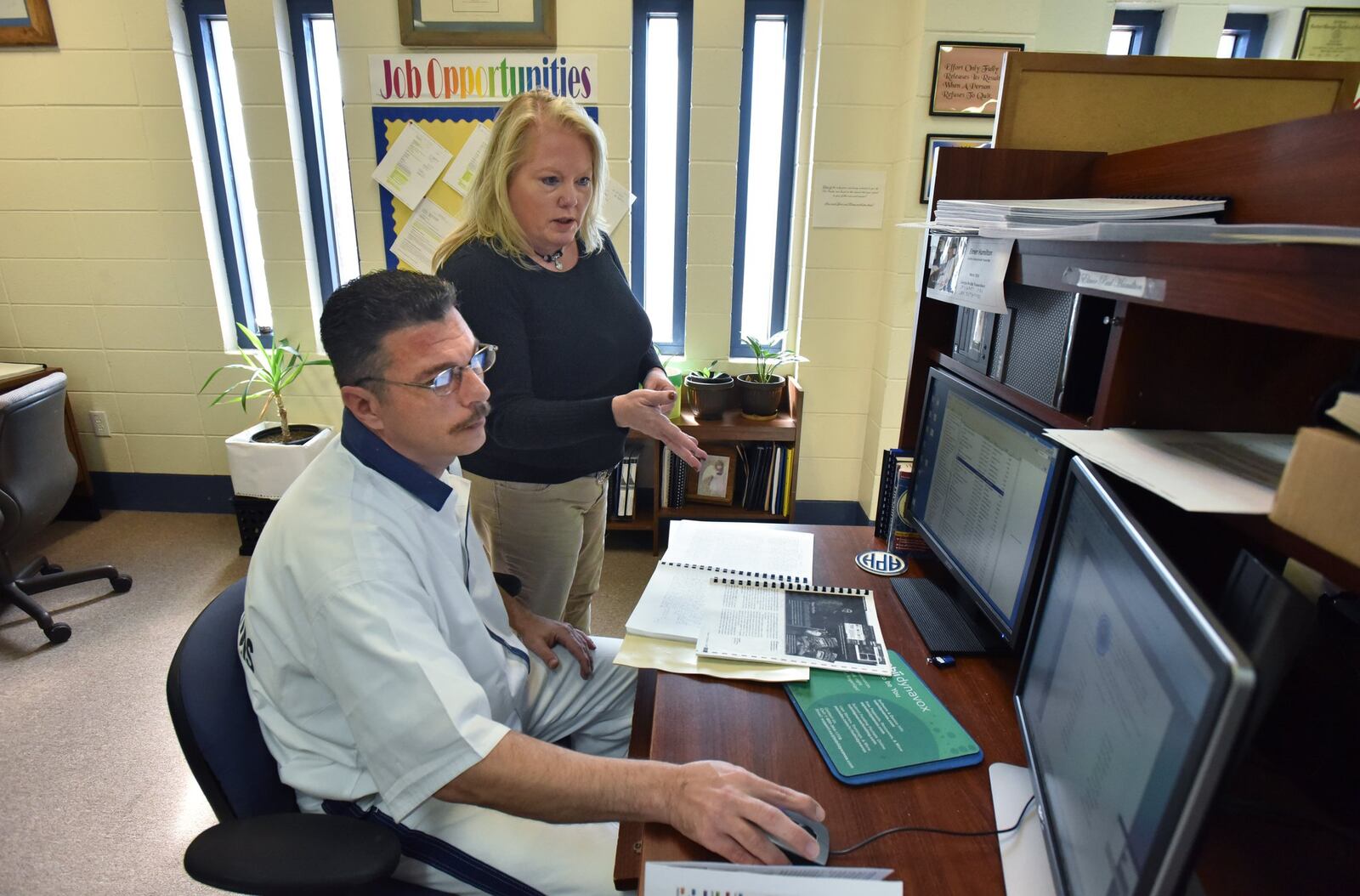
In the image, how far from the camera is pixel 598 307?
5.46 feet

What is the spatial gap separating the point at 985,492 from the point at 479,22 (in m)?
2.67

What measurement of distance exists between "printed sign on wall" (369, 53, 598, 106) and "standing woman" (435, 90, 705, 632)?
1339 millimetres

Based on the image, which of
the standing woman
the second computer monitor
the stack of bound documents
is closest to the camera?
the second computer monitor

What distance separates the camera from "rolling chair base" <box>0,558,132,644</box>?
2.40 metres

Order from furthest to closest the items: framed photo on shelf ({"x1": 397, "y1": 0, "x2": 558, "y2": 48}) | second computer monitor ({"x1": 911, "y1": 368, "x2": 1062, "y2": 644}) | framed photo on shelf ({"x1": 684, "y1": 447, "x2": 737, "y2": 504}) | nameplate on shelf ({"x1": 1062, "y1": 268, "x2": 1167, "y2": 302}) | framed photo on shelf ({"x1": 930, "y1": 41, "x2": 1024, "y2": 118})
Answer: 1. framed photo on shelf ({"x1": 684, "y1": 447, "x2": 737, "y2": 504})
2. framed photo on shelf ({"x1": 397, "y1": 0, "x2": 558, "y2": 48})
3. framed photo on shelf ({"x1": 930, "y1": 41, "x2": 1024, "y2": 118})
4. second computer monitor ({"x1": 911, "y1": 368, "x2": 1062, "y2": 644})
5. nameplate on shelf ({"x1": 1062, "y1": 268, "x2": 1167, "y2": 302})

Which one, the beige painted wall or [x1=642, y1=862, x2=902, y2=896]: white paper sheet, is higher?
the beige painted wall

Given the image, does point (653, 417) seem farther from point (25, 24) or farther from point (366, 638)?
point (25, 24)

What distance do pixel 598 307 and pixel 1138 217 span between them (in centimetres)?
111

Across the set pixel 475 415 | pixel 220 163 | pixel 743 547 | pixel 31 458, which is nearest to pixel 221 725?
pixel 475 415

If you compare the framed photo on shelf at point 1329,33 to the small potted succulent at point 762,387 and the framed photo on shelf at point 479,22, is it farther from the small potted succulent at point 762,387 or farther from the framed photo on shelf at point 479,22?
the framed photo on shelf at point 479,22

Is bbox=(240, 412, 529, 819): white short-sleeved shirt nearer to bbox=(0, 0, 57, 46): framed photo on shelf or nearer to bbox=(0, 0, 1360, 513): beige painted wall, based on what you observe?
bbox=(0, 0, 1360, 513): beige painted wall

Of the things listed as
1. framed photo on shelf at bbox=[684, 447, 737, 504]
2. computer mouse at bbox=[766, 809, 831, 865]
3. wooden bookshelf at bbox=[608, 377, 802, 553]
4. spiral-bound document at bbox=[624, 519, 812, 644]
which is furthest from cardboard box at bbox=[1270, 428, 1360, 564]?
framed photo on shelf at bbox=[684, 447, 737, 504]

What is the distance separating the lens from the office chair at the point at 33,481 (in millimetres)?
2256

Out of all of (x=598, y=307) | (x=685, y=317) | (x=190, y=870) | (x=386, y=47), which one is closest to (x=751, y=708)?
(x=190, y=870)
